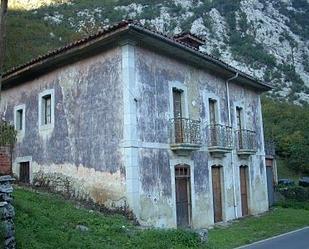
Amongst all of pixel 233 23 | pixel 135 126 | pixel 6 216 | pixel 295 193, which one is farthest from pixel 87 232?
pixel 233 23

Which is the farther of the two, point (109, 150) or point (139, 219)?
point (109, 150)

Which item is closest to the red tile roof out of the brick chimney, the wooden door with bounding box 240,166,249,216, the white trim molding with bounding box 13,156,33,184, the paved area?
the brick chimney

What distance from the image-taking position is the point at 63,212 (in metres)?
12.5

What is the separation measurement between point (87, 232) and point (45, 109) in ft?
30.4

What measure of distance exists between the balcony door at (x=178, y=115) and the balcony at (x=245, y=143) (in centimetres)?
485

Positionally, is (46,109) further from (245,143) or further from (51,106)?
(245,143)

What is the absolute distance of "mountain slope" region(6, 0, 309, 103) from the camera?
57.9 metres

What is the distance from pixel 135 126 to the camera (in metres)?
14.9

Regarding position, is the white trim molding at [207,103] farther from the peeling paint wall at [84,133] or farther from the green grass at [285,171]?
the green grass at [285,171]

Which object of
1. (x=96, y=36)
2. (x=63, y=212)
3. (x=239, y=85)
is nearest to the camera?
(x=63, y=212)

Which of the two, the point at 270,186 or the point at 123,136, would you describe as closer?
the point at 123,136

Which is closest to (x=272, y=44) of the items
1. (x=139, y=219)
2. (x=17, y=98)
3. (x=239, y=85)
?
(x=239, y=85)

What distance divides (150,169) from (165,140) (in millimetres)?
1397

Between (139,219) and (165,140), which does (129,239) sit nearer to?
(139,219)
